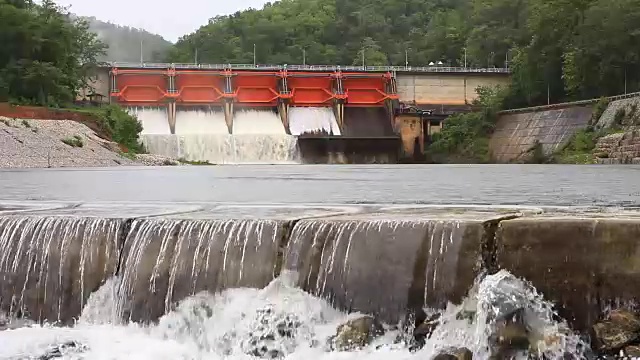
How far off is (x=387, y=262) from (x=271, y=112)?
70922 mm

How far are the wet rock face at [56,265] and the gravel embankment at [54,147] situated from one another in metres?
43.1

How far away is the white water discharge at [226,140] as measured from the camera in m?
75.8

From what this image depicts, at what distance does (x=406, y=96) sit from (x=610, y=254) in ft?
258

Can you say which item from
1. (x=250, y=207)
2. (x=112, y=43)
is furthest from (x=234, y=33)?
(x=250, y=207)

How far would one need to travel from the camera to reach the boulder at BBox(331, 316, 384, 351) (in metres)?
11.3

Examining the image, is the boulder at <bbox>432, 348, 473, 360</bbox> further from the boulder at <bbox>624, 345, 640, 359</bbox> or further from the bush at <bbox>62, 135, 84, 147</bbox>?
the bush at <bbox>62, 135, 84, 147</bbox>

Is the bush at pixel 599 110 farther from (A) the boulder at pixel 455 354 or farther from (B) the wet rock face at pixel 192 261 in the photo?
(A) the boulder at pixel 455 354

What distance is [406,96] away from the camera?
8856 cm

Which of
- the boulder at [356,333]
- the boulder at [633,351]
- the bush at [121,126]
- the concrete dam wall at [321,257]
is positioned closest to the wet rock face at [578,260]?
the concrete dam wall at [321,257]

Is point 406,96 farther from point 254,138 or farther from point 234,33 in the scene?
point 234,33

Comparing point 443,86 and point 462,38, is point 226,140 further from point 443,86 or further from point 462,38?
point 462,38

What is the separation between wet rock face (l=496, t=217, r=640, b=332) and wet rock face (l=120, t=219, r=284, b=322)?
392 cm

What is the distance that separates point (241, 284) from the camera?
1282 centimetres

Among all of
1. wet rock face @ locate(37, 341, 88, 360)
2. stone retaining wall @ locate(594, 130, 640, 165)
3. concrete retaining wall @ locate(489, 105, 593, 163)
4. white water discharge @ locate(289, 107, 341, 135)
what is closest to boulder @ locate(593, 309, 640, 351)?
wet rock face @ locate(37, 341, 88, 360)
